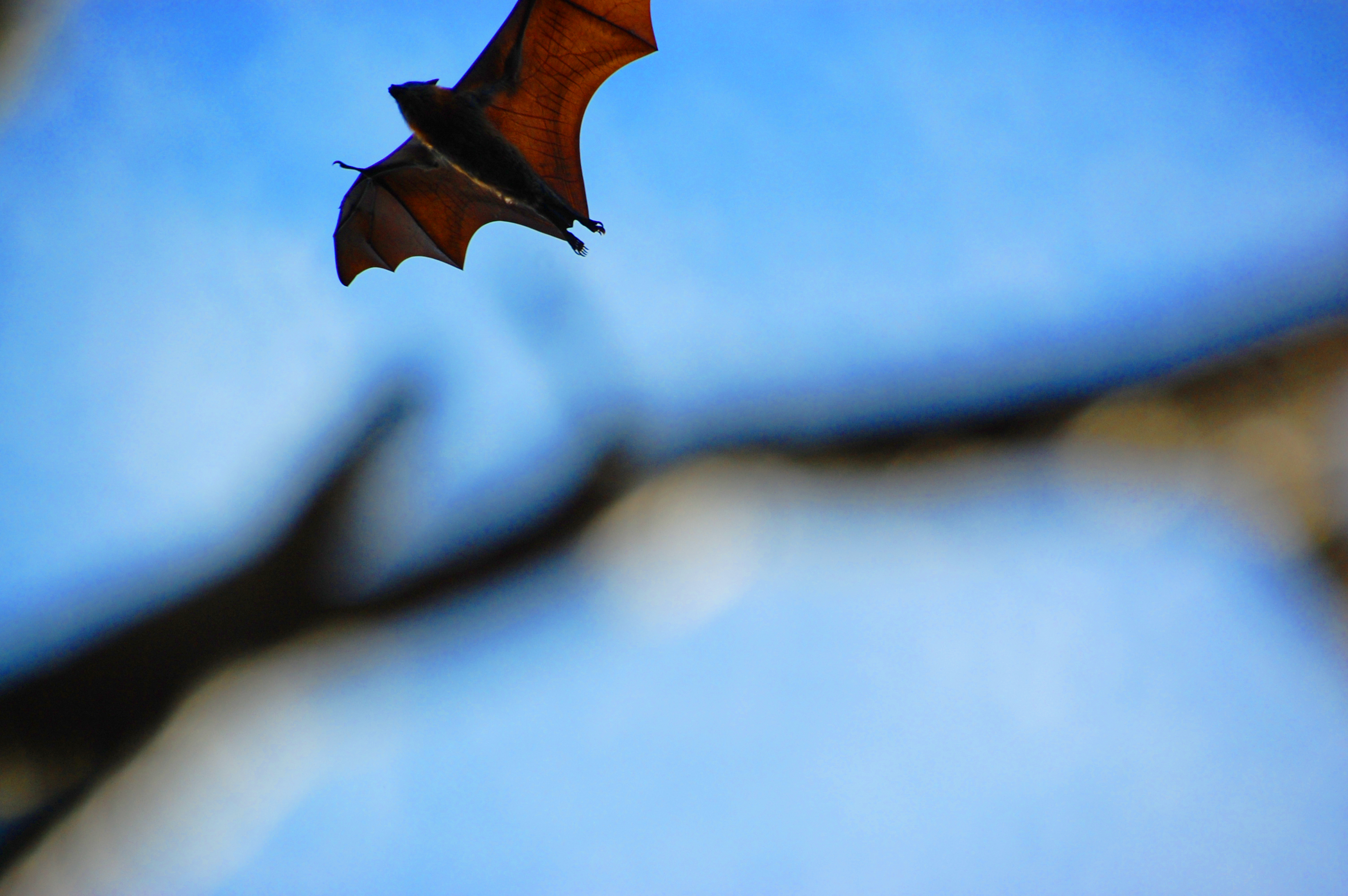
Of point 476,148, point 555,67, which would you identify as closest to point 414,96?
point 476,148

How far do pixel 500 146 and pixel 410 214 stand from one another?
6.69 ft

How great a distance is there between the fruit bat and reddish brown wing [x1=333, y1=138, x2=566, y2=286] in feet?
0.04

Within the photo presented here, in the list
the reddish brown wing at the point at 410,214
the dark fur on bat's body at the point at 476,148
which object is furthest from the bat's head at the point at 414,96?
the reddish brown wing at the point at 410,214

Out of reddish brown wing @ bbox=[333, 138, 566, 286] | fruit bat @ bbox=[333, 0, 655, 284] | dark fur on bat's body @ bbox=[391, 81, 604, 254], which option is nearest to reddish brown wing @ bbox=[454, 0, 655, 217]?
fruit bat @ bbox=[333, 0, 655, 284]

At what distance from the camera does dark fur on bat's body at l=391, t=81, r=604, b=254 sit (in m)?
7.58

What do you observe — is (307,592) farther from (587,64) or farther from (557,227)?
(587,64)

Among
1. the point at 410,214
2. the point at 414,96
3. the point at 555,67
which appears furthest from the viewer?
the point at 410,214

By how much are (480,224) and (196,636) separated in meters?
9.12

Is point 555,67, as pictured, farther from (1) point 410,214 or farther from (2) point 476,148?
(1) point 410,214

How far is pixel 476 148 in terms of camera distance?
7902mm

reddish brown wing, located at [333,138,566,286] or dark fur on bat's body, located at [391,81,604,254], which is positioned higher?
reddish brown wing, located at [333,138,566,286]

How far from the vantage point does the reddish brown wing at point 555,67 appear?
320 inches

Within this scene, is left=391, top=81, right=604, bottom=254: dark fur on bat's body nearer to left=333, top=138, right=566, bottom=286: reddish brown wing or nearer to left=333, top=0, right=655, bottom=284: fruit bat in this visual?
left=333, top=0, right=655, bottom=284: fruit bat

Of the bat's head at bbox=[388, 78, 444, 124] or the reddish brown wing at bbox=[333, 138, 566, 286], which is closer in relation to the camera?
the bat's head at bbox=[388, 78, 444, 124]
